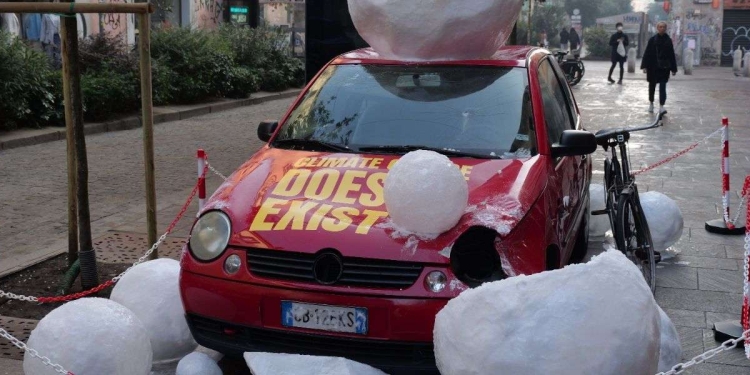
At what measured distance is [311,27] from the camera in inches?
506

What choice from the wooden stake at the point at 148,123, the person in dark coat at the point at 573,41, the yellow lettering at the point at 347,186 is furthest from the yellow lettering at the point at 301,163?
the person in dark coat at the point at 573,41

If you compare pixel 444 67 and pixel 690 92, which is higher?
pixel 444 67

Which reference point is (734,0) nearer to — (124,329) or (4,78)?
(4,78)

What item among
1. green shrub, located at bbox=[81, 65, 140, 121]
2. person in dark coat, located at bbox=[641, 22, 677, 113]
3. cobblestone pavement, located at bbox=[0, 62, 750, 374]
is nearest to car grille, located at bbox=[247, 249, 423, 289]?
cobblestone pavement, located at bbox=[0, 62, 750, 374]

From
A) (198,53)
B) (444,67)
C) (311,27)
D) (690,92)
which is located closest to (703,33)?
(690,92)

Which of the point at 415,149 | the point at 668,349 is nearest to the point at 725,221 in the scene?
the point at 415,149

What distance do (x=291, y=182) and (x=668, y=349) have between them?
6.57 ft

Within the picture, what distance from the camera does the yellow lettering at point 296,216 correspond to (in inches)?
174

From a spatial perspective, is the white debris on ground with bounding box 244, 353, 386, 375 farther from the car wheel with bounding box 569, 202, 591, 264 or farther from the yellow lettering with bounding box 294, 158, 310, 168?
the car wheel with bounding box 569, 202, 591, 264

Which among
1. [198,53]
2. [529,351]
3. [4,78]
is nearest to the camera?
[529,351]

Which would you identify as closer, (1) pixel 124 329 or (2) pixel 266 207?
(1) pixel 124 329

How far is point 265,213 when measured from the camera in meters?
4.57

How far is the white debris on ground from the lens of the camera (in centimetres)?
393

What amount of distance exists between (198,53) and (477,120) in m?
14.8
